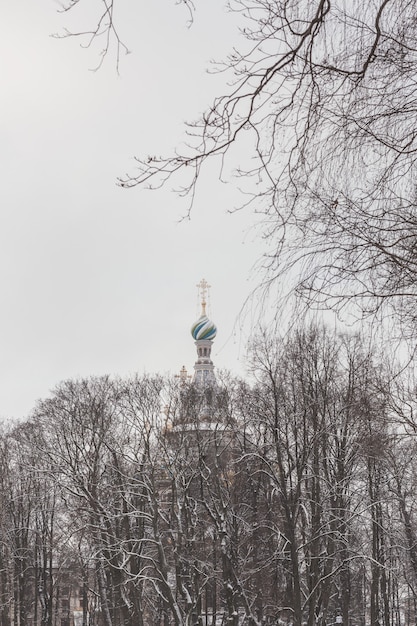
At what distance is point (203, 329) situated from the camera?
88.6 metres

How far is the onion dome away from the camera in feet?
291

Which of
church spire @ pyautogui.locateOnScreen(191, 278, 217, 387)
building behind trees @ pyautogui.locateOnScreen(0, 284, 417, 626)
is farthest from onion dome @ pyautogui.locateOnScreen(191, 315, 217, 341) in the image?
building behind trees @ pyautogui.locateOnScreen(0, 284, 417, 626)

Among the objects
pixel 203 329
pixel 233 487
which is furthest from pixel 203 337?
pixel 233 487

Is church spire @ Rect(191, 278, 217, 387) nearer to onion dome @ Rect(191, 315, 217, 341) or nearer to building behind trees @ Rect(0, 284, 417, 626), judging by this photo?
onion dome @ Rect(191, 315, 217, 341)

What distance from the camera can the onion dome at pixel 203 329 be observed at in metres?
88.6

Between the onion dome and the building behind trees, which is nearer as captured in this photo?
the building behind trees

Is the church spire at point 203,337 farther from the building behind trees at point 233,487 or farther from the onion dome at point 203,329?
the building behind trees at point 233,487

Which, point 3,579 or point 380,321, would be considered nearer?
point 380,321

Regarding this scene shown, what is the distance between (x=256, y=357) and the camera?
2531 cm

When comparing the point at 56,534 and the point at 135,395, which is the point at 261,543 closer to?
the point at 135,395

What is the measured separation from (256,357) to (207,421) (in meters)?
10.0

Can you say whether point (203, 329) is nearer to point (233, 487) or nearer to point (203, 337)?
point (203, 337)

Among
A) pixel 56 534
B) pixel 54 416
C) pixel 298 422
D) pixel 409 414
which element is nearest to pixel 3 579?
pixel 56 534

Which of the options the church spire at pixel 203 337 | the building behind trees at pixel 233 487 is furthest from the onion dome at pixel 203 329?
the building behind trees at pixel 233 487
